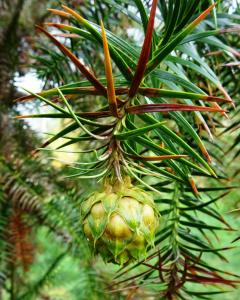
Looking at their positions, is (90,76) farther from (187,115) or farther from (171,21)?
(187,115)

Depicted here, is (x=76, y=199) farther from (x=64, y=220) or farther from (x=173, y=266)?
(x=173, y=266)

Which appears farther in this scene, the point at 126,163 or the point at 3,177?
the point at 3,177

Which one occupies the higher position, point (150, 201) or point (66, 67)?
point (66, 67)

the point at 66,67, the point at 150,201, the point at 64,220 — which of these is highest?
the point at 66,67

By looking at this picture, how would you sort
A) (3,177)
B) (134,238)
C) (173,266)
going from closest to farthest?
(134,238)
(173,266)
(3,177)

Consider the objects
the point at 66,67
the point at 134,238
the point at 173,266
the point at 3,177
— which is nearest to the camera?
the point at 134,238

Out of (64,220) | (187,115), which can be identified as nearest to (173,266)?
(187,115)
